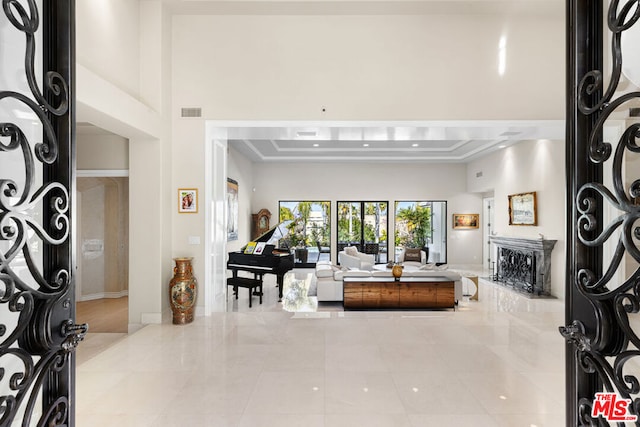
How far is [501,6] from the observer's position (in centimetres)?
530

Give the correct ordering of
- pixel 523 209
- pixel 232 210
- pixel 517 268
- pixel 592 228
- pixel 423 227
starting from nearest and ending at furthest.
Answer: pixel 592 228 < pixel 517 268 < pixel 523 209 < pixel 232 210 < pixel 423 227

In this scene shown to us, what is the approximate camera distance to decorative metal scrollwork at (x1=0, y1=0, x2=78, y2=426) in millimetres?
1164

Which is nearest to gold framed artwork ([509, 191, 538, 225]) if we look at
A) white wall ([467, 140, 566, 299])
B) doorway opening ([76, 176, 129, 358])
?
white wall ([467, 140, 566, 299])

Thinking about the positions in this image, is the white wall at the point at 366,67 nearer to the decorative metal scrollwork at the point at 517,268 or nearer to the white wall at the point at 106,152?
the white wall at the point at 106,152

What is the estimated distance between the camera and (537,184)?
8.83m

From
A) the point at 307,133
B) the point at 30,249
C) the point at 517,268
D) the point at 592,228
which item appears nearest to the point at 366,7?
the point at 307,133

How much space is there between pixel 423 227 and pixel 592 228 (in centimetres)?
1214

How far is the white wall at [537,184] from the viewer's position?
7969 mm

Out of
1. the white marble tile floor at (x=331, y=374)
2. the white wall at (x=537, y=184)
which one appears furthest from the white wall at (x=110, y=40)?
the white wall at (x=537, y=184)

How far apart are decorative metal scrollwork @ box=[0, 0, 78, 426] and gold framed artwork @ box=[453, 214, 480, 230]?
12829mm

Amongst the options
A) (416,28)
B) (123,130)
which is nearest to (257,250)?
(123,130)

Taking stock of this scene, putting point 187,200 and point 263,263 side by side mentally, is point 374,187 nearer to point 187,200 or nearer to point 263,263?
point 263,263

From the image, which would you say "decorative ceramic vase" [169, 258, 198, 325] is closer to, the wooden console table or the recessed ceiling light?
the recessed ceiling light

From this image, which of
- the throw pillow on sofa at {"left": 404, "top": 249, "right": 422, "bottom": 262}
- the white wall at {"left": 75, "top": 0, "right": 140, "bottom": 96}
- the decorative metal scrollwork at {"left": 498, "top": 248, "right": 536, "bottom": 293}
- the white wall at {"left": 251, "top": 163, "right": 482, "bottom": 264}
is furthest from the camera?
the white wall at {"left": 251, "top": 163, "right": 482, "bottom": 264}
